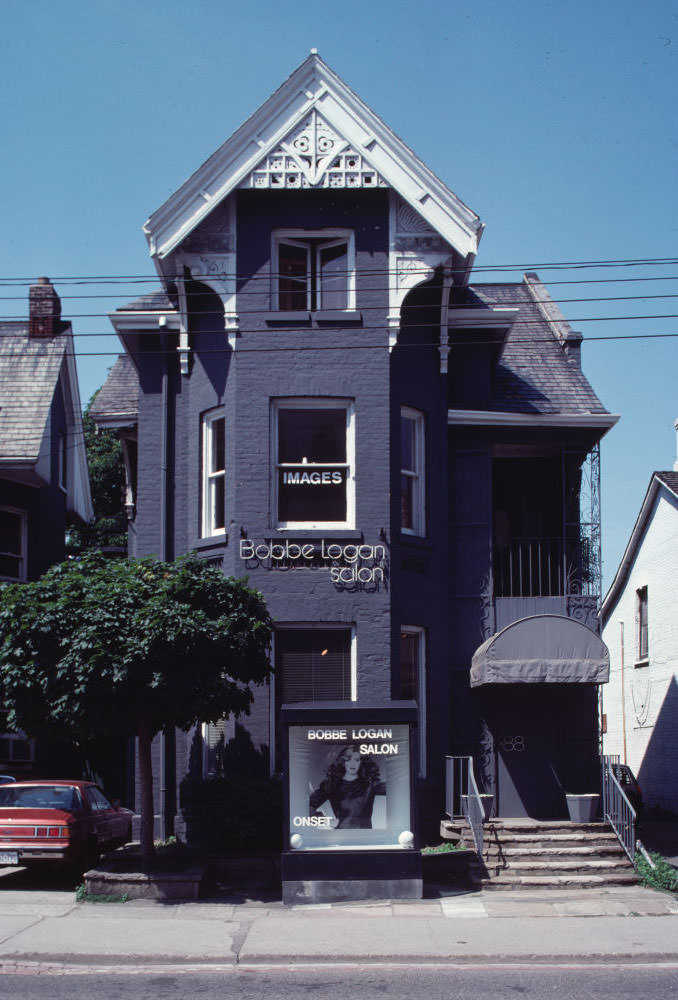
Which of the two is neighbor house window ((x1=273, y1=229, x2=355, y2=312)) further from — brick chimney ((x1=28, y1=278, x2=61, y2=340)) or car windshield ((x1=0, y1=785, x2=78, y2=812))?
brick chimney ((x1=28, y1=278, x2=61, y2=340))

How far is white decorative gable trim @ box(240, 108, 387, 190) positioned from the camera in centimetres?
1753

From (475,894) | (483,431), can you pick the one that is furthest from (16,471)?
(475,894)

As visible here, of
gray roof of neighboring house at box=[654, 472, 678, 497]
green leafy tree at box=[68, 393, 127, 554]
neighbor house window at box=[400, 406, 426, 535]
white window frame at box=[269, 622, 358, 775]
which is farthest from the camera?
green leafy tree at box=[68, 393, 127, 554]

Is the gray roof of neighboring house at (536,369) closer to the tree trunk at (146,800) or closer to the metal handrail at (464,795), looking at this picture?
the metal handrail at (464,795)

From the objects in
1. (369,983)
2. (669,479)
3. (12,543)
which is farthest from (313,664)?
(669,479)

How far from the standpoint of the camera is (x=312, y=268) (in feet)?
59.8

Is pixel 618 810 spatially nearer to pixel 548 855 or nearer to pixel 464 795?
pixel 548 855

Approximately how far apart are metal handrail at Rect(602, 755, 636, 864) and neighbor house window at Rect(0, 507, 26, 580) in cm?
1404

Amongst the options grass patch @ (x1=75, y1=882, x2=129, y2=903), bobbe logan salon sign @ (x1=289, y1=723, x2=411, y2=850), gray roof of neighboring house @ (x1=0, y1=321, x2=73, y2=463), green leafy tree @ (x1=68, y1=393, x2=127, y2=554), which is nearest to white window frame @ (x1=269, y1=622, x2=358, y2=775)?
bobbe logan salon sign @ (x1=289, y1=723, x2=411, y2=850)

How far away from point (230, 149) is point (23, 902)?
1111 cm

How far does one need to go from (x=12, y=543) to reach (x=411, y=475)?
37.2 ft

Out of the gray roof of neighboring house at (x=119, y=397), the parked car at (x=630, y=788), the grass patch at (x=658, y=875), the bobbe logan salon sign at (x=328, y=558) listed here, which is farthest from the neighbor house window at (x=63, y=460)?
the grass patch at (x=658, y=875)

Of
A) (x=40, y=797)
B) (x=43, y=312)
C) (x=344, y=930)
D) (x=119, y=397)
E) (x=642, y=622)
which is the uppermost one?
(x=43, y=312)

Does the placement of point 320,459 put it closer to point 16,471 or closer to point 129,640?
point 129,640
